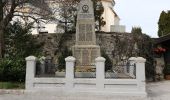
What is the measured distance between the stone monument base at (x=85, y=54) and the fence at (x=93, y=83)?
122 inches

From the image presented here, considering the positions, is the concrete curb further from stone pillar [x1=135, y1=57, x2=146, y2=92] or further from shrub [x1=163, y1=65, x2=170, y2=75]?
shrub [x1=163, y1=65, x2=170, y2=75]

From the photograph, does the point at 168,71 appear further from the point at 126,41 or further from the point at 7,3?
the point at 7,3

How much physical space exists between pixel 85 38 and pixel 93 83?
416 centimetres

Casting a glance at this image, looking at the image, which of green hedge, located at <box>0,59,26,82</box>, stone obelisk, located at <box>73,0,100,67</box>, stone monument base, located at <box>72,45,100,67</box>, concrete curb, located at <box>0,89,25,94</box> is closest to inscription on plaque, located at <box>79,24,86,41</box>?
stone obelisk, located at <box>73,0,100,67</box>

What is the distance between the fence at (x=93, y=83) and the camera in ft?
46.8

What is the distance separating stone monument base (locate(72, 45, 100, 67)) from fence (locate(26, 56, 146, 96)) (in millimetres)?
3101

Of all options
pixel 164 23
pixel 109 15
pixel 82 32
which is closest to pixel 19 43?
pixel 82 32

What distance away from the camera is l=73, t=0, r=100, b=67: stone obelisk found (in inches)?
699

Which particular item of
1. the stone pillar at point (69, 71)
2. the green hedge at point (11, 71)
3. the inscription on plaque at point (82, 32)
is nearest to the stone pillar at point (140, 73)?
the stone pillar at point (69, 71)

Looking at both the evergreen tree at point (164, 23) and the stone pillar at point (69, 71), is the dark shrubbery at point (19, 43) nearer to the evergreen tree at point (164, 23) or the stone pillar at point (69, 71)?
the stone pillar at point (69, 71)

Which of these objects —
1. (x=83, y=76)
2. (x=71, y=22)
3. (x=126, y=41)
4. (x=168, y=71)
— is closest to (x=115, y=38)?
(x=126, y=41)

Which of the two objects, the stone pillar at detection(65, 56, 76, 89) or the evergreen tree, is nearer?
the stone pillar at detection(65, 56, 76, 89)

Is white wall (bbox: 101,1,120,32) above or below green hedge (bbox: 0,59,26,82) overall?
above

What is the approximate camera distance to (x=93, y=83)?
14477mm
